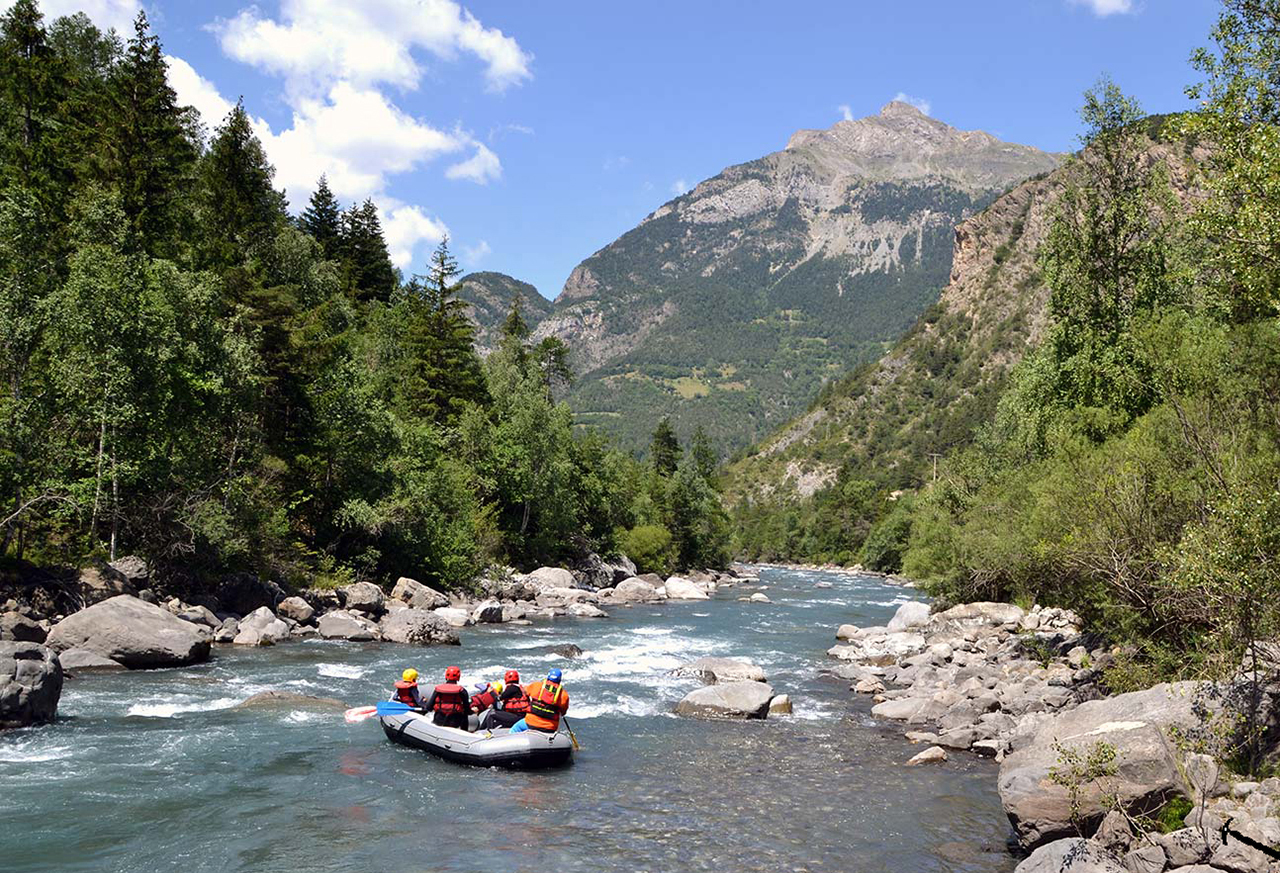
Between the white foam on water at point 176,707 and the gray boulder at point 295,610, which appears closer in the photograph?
the white foam on water at point 176,707

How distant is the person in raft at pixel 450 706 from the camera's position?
627 inches

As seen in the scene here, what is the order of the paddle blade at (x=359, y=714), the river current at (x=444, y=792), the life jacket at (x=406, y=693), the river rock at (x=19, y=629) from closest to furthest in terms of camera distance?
1. the river current at (x=444, y=792)
2. the life jacket at (x=406, y=693)
3. the paddle blade at (x=359, y=714)
4. the river rock at (x=19, y=629)

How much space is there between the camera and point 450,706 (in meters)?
16.0

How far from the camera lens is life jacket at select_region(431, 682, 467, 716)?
15930 millimetres

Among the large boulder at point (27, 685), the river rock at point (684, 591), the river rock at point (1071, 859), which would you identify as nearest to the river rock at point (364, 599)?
the large boulder at point (27, 685)

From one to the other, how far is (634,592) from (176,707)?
3609cm

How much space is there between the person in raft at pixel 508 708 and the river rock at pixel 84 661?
35.0 ft

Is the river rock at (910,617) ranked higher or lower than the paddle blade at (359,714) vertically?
lower

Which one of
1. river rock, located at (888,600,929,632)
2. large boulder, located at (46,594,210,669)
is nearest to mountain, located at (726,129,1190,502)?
river rock, located at (888,600,929,632)

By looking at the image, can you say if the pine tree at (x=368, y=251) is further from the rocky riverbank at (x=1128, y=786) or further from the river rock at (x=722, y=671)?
the rocky riverbank at (x=1128, y=786)

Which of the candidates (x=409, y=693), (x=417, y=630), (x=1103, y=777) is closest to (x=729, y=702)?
(x=409, y=693)

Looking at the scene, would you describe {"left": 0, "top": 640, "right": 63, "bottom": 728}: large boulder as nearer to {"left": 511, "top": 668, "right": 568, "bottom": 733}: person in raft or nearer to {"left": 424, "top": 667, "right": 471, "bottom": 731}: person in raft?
{"left": 424, "top": 667, "right": 471, "bottom": 731}: person in raft

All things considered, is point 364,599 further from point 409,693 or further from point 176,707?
point 409,693

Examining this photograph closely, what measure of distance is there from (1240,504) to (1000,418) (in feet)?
113
